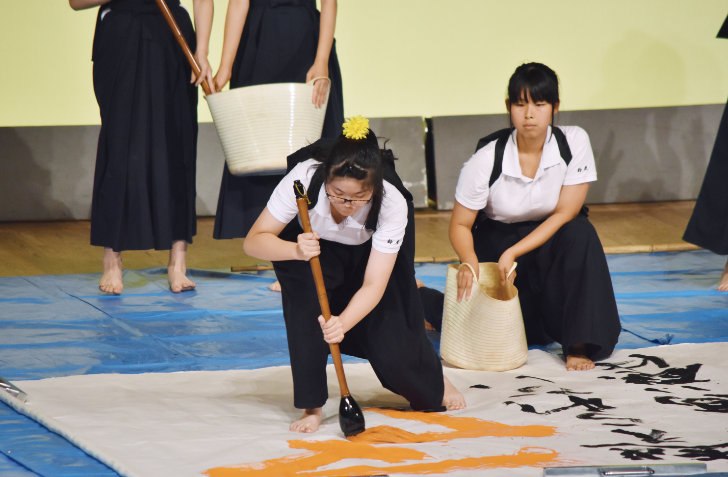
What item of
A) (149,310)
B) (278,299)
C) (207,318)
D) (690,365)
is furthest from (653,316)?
(149,310)

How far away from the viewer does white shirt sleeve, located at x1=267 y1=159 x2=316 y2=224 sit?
4.98 ft

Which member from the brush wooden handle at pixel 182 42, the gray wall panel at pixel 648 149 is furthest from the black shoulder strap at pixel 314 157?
the gray wall panel at pixel 648 149

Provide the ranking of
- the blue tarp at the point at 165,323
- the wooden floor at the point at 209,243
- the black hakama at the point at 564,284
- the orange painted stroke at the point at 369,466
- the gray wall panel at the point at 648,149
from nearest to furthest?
the orange painted stroke at the point at 369,466 → the blue tarp at the point at 165,323 → the black hakama at the point at 564,284 → the wooden floor at the point at 209,243 → the gray wall panel at the point at 648,149

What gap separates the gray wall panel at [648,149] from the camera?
182 inches

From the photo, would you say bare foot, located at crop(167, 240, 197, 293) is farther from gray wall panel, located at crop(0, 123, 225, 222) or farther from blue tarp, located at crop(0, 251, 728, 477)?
gray wall panel, located at crop(0, 123, 225, 222)

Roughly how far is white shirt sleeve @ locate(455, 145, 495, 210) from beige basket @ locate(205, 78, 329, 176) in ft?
1.82

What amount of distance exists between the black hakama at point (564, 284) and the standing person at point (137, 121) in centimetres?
117

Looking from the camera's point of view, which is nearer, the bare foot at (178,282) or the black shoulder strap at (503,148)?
the black shoulder strap at (503,148)

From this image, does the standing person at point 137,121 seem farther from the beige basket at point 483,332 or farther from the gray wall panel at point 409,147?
the gray wall panel at point 409,147

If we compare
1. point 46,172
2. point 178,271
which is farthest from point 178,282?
point 46,172

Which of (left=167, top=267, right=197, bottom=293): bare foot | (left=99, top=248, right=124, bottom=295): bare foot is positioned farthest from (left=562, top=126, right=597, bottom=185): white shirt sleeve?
(left=99, top=248, right=124, bottom=295): bare foot

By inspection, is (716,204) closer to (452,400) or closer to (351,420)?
(452,400)

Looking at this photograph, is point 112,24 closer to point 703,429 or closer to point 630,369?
point 630,369

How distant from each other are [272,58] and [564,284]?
1.34 metres
